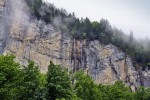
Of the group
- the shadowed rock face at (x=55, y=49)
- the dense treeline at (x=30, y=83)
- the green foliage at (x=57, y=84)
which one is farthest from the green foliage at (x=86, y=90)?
the shadowed rock face at (x=55, y=49)

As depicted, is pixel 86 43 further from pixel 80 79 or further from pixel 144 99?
pixel 80 79

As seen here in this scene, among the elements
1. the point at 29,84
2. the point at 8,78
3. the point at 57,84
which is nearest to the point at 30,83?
the point at 29,84

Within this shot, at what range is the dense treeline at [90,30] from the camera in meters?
110

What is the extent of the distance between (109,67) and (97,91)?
61916mm

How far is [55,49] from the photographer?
344 feet

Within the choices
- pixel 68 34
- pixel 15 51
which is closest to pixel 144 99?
pixel 15 51

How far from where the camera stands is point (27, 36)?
3981 inches

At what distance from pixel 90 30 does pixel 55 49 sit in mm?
16472

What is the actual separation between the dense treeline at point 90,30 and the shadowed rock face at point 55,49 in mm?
A: 2081

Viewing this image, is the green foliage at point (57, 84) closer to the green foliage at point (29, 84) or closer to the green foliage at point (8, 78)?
the green foliage at point (29, 84)

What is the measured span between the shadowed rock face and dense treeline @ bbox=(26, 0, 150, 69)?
2.08 metres

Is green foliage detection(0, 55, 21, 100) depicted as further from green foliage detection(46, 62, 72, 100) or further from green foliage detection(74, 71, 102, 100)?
green foliage detection(74, 71, 102, 100)

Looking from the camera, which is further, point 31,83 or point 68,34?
point 68,34

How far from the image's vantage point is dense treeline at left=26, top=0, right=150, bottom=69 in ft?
360
